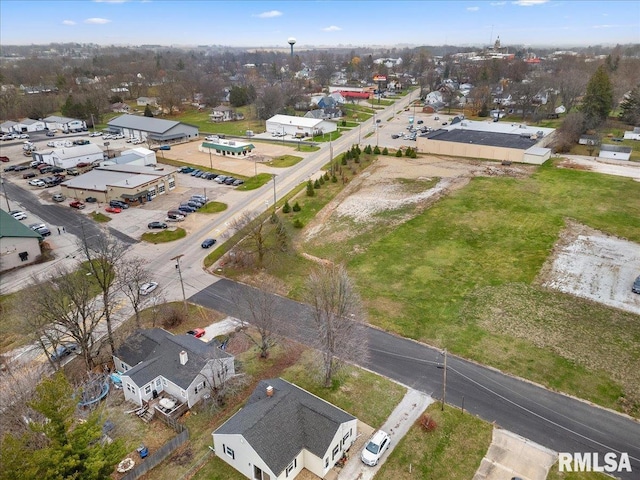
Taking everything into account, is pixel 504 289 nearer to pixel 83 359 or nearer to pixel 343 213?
pixel 343 213

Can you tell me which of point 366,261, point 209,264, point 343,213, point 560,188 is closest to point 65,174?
point 209,264

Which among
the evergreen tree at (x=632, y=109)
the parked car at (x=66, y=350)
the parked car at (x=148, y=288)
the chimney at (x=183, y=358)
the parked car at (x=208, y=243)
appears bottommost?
the parked car at (x=66, y=350)

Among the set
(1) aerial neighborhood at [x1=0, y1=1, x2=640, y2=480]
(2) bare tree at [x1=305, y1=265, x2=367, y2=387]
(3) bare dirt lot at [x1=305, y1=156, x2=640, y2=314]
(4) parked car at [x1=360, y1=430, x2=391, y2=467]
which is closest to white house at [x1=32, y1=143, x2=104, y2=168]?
(1) aerial neighborhood at [x1=0, y1=1, x2=640, y2=480]

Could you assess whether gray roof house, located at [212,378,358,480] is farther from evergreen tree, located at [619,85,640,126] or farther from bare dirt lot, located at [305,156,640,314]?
evergreen tree, located at [619,85,640,126]

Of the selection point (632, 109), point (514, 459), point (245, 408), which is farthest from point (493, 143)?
point (245, 408)

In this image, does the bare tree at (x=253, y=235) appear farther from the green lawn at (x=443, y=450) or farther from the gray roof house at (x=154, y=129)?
the gray roof house at (x=154, y=129)

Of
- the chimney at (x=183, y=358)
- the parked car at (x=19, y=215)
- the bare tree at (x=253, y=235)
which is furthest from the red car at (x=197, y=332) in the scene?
the parked car at (x=19, y=215)

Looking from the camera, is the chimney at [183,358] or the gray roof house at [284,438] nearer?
the gray roof house at [284,438]
